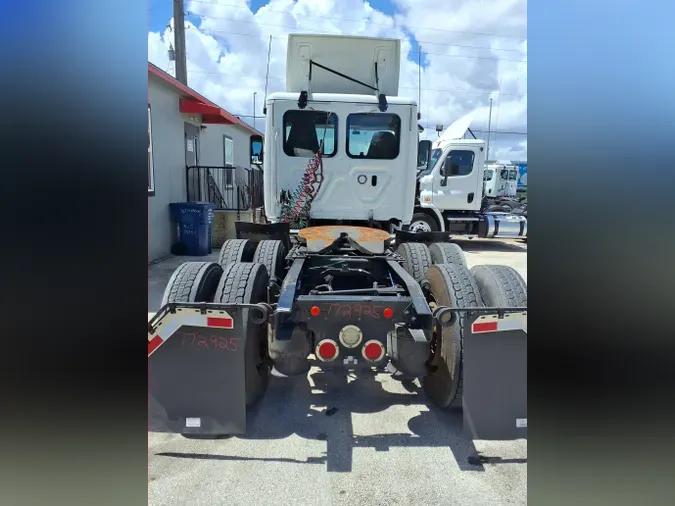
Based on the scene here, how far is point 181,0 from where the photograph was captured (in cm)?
1356

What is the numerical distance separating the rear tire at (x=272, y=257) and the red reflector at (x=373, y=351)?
63.4 inches

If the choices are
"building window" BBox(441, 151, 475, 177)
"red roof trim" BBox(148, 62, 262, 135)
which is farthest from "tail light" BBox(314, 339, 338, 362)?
"building window" BBox(441, 151, 475, 177)

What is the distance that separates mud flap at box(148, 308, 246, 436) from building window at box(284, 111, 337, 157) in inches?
119

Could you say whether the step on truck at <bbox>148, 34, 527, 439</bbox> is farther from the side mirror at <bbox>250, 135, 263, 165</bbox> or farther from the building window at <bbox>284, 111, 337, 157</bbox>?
the side mirror at <bbox>250, 135, 263, 165</bbox>

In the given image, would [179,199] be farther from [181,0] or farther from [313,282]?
[313,282]

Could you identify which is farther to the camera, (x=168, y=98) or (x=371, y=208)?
(x=168, y=98)

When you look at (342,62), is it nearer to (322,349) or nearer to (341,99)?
(341,99)

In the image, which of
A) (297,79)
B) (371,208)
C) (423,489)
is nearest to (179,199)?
(297,79)

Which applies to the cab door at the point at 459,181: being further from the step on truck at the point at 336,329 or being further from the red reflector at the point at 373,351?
the red reflector at the point at 373,351

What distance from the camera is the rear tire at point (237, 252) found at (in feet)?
14.5

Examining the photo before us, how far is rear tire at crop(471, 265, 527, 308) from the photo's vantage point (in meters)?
3.04

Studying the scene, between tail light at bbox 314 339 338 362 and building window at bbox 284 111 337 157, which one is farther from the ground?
building window at bbox 284 111 337 157

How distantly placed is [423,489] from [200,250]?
27.8 feet
